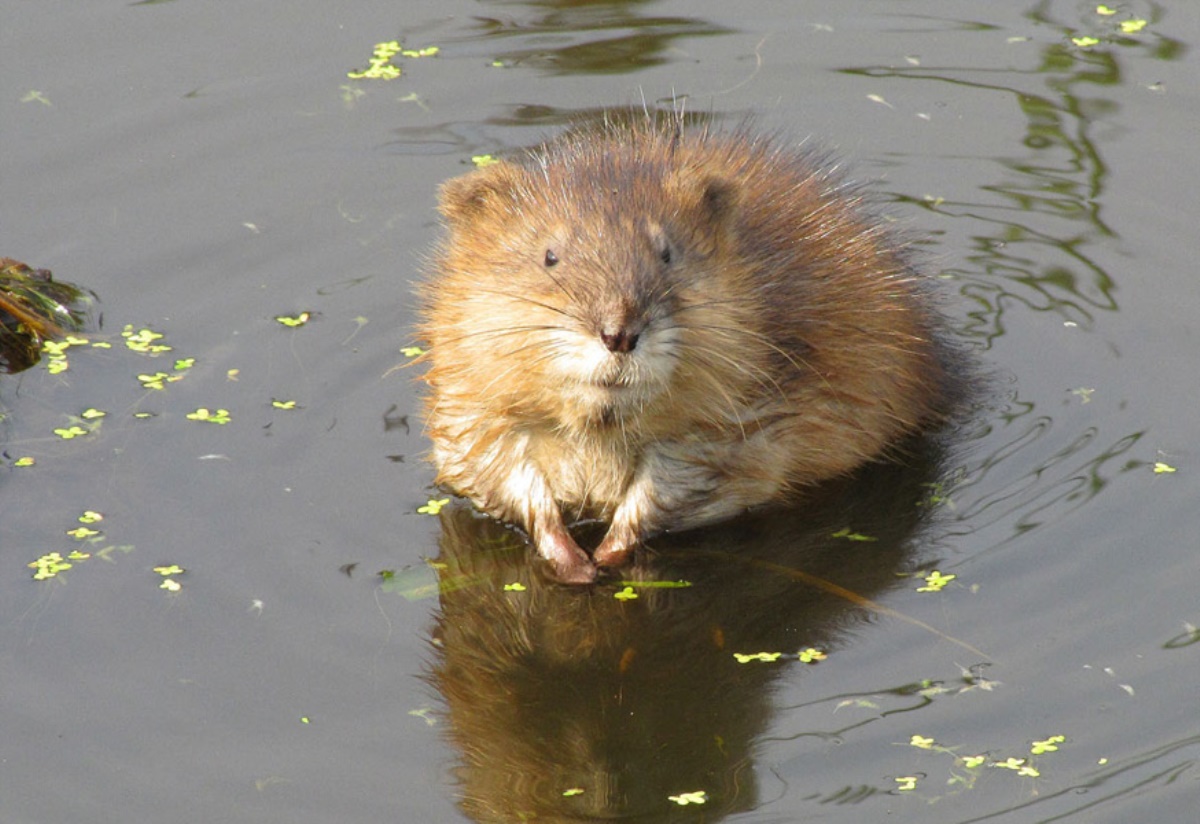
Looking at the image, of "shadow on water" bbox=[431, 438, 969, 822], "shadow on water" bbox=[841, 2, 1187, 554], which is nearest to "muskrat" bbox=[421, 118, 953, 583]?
"shadow on water" bbox=[431, 438, 969, 822]

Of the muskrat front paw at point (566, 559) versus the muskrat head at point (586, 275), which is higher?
the muskrat head at point (586, 275)

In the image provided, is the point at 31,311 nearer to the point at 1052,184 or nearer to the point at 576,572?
the point at 576,572

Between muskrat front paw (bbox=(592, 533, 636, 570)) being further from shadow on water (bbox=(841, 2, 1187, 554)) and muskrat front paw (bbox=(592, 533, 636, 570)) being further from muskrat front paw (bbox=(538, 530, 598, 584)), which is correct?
shadow on water (bbox=(841, 2, 1187, 554))

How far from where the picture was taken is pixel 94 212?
876 centimetres

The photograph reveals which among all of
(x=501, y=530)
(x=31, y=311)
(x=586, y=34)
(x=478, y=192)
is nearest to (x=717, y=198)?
(x=478, y=192)

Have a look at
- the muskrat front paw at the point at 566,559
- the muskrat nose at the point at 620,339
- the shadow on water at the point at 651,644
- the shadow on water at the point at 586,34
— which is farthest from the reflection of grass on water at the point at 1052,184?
the muskrat nose at the point at 620,339

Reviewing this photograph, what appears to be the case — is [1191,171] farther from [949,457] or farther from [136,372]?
[136,372]

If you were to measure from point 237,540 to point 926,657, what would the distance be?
8.07 feet

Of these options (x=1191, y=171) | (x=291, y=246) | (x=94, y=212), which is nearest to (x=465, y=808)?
(x=291, y=246)

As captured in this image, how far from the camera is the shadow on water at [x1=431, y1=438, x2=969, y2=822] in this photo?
5.48m

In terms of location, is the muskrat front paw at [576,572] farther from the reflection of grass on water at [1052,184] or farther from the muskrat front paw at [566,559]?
the reflection of grass on water at [1052,184]

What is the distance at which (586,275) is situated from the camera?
5.91 metres

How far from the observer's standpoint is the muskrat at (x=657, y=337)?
235 inches

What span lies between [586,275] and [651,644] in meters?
1.26
